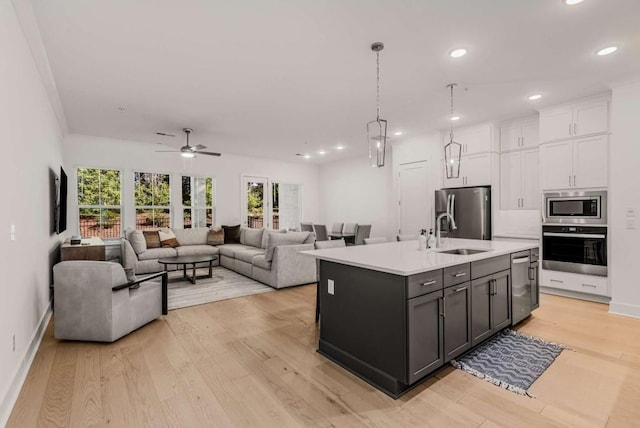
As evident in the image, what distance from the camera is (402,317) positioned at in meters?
2.08

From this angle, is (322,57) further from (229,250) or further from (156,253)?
(156,253)

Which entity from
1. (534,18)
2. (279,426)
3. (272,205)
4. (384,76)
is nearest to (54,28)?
(384,76)

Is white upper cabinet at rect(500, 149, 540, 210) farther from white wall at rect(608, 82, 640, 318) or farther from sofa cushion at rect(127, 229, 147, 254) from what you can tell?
sofa cushion at rect(127, 229, 147, 254)

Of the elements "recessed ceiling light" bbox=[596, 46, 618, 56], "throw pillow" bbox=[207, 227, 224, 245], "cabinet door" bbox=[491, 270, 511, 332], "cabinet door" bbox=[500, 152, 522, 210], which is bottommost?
"cabinet door" bbox=[491, 270, 511, 332]

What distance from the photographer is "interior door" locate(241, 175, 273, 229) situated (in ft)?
28.6

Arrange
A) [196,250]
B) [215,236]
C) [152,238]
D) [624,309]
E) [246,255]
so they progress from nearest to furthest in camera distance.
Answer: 1. [624,309]
2. [246,255]
3. [152,238]
4. [196,250]
5. [215,236]

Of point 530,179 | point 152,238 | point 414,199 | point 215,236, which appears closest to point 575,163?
point 530,179

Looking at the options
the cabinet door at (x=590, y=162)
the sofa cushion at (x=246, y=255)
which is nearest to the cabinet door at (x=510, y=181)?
the cabinet door at (x=590, y=162)

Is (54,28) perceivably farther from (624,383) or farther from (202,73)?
(624,383)

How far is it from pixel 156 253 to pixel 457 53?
6192 millimetres

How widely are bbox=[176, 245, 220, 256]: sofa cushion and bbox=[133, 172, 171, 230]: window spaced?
1.06 m

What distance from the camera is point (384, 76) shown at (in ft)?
11.9

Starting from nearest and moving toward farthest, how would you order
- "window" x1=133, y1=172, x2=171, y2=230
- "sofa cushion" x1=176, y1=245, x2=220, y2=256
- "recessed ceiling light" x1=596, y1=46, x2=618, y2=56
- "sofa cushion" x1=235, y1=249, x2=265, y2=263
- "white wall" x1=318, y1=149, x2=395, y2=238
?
"recessed ceiling light" x1=596, y1=46, x2=618, y2=56 < "sofa cushion" x1=235, y1=249, x2=265, y2=263 < "sofa cushion" x1=176, y1=245, x2=220, y2=256 < "window" x1=133, y1=172, x2=171, y2=230 < "white wall" x1=318, y1=149, x2=395, y2=238

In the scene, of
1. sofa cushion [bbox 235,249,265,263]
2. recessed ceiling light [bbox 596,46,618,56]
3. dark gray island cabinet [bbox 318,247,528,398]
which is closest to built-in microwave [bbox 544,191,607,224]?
recessed ceiling light [bbox 596,46,618,56]
